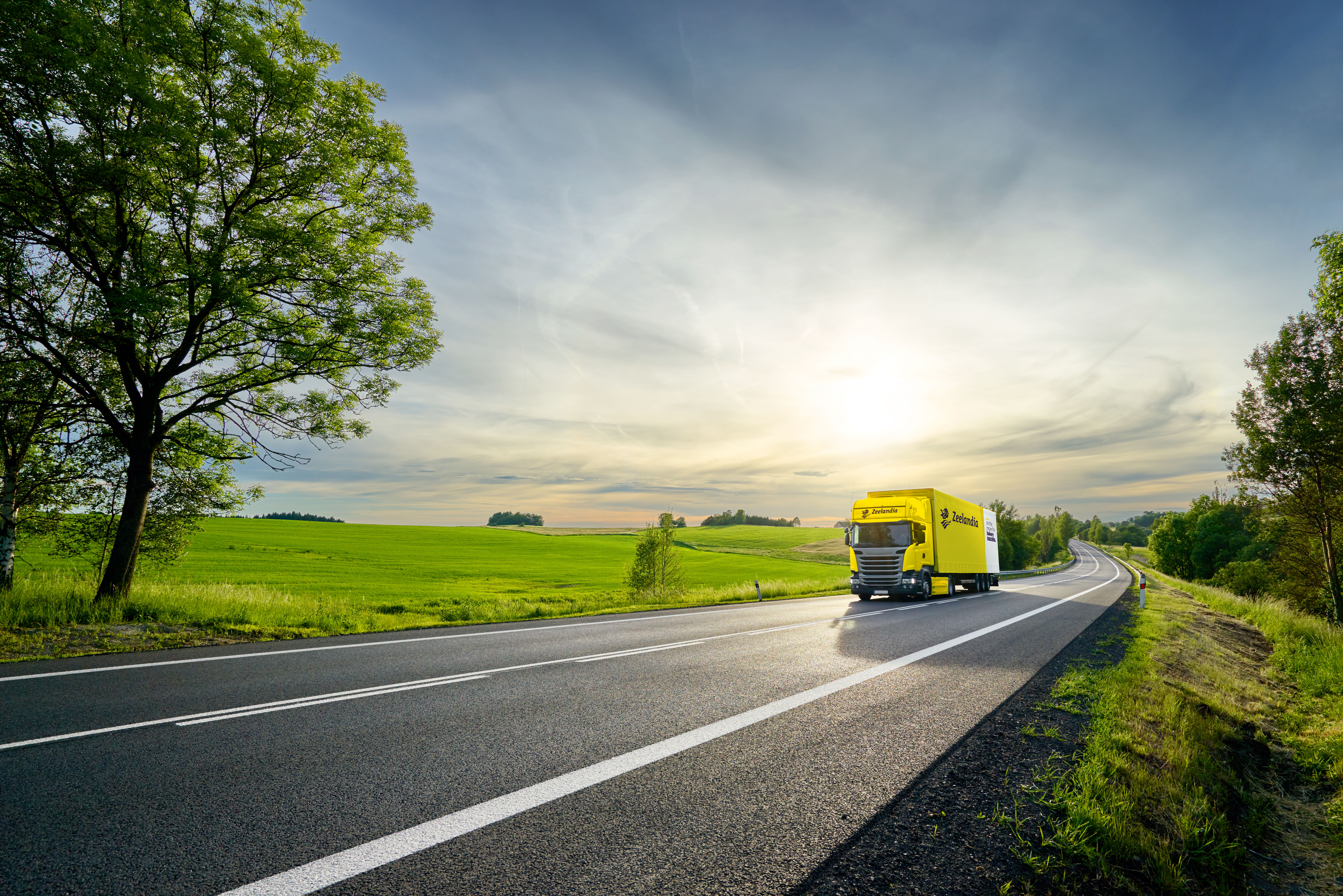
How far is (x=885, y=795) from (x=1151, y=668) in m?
7.50

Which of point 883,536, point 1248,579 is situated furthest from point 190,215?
point 1248,579

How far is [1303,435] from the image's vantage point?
54.0ft

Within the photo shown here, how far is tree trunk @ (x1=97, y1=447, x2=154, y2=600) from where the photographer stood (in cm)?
1084

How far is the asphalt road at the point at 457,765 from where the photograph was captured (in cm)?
281

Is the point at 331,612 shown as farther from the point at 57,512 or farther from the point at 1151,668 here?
the point at 1151,668

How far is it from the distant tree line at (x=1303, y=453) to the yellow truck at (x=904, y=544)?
9.75 meters

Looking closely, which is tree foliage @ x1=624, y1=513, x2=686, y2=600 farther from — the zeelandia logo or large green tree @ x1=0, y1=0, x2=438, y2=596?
large green tree @ x1=0, y1=0, x2=438, y2=596

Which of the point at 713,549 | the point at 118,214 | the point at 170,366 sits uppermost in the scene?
the point at 118,214

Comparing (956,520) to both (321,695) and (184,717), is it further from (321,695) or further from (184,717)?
(184,717)

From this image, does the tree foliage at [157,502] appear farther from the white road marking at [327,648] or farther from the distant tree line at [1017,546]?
the distant tree line at [1017,546]

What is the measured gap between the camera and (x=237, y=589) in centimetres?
1456

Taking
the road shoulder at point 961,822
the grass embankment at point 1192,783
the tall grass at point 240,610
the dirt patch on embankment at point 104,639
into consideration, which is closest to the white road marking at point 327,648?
the dirt patch on embankment at point 104,639

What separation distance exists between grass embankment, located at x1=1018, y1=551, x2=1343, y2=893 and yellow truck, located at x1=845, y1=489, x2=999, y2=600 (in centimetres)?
904

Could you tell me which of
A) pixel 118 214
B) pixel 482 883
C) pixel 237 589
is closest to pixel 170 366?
pixel 118 214
